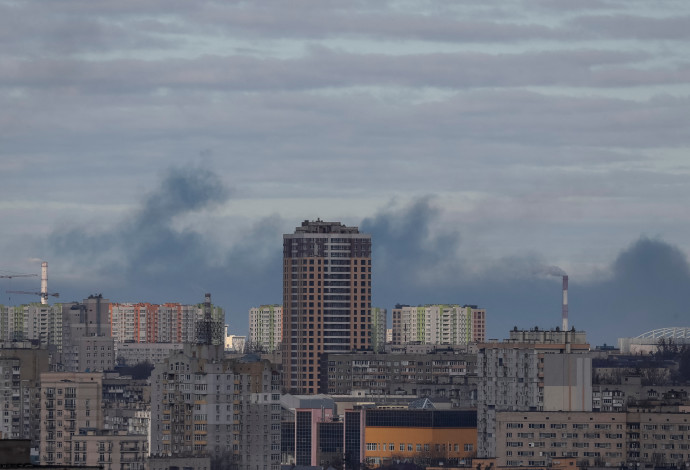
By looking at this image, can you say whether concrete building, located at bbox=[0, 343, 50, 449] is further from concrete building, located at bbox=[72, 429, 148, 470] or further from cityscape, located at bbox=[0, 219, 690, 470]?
concrete building, located at bbox=[72, 429, 148, 470]

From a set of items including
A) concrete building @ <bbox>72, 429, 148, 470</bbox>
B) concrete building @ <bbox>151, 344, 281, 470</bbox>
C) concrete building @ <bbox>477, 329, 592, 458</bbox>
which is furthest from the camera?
concrete building @ <bbox>477, 329, 592, 458</bbox>

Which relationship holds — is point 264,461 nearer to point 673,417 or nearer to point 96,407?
point 96,407

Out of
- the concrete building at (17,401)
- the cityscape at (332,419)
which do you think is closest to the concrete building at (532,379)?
the cityscape at (332,419)

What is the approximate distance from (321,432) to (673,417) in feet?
103

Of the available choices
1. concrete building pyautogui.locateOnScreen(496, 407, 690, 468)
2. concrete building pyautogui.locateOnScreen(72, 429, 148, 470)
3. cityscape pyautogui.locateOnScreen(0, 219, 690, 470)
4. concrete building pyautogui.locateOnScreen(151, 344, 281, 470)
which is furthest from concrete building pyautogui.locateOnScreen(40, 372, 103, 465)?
concrete building pyautogui.locateOnScreen(496, 407, 690, 468)

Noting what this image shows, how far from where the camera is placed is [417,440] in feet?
529

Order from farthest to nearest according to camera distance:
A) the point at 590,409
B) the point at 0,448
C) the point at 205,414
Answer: the point at 590,409 → the point at 205,414 → the point at 0,448

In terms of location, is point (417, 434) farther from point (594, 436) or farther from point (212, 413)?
point (212, 413)

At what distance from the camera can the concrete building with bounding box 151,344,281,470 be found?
5074 inches

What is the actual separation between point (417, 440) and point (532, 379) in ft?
33.0

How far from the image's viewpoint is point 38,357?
167625mm

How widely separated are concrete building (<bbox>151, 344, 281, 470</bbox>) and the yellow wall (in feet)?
86.9

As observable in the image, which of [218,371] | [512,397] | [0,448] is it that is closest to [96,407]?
[218,371]

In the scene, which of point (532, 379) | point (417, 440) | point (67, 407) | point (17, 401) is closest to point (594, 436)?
point (532, 379)
